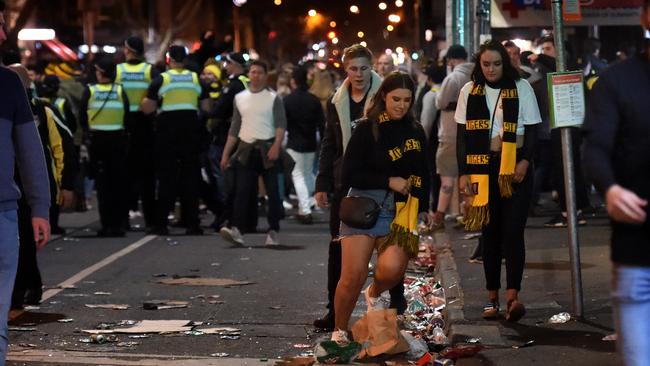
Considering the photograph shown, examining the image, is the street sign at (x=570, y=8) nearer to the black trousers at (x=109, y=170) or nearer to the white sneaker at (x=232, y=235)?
the white sneaker at (x=232, y=235)

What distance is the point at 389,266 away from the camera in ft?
28.6

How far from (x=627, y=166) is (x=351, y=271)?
3.66 meters

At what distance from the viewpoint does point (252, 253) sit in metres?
15.1

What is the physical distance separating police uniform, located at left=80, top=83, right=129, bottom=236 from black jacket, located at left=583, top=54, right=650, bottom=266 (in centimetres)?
1170

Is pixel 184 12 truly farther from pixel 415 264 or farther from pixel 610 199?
pixel 610 199

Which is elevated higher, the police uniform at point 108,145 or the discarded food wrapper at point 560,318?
the police uniform at point 108,145

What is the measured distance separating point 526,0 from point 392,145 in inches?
437

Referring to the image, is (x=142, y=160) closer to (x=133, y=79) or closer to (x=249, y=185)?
(x=133, y=79)

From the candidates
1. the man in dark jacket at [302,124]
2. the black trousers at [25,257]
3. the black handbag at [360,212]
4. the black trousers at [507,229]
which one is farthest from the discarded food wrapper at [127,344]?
the man in dark jacket at [302,124]

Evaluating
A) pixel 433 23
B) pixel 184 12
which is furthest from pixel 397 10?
pixel 433 23

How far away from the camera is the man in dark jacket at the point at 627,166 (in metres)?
5.27

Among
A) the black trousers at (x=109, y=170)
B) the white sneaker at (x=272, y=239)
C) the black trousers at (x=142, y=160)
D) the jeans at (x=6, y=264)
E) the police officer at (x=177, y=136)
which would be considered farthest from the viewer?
the black trousers at (x=142, y=160)

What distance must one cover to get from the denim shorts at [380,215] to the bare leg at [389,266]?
124mm

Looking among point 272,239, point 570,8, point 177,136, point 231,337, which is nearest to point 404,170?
point 231,337
